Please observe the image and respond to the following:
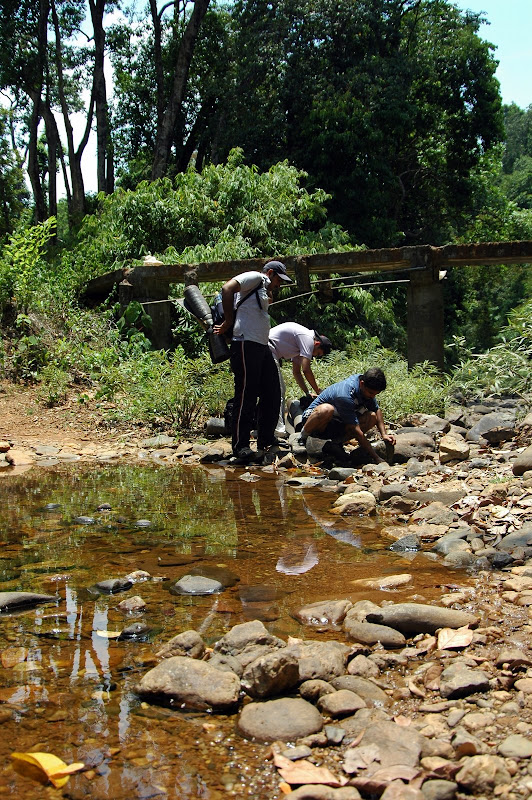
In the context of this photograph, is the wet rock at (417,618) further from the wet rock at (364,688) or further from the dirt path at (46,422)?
the dirt path at (46,422)

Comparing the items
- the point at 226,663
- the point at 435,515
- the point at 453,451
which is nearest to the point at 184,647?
the point at 226,663

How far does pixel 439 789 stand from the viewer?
6.88ft

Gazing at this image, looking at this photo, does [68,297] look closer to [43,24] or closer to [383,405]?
[383,405]

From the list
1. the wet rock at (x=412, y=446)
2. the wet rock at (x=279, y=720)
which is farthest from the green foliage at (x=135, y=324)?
the wet rock at (x=279, y=720)

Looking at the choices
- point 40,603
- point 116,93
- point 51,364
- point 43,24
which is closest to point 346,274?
point 51,364

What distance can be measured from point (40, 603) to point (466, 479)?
385 centimetres

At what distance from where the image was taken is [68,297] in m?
12.2

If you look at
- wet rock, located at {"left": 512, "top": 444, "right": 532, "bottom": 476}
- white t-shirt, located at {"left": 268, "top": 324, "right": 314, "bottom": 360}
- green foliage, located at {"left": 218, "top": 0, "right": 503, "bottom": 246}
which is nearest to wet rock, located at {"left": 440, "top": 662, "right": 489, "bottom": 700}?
wet rock, located at {"left": 512, "top": 444, "right": 532, "bottom": 476}

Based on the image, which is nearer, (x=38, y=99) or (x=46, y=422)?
(x=46, y=422)

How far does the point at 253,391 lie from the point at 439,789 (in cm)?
542

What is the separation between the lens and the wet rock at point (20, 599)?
138 inches

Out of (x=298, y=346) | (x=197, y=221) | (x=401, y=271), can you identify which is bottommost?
(x=298, y=346)

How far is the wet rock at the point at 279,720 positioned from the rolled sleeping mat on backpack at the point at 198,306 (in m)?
5.57

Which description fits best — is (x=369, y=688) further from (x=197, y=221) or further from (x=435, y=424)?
(x=197, y=221)
